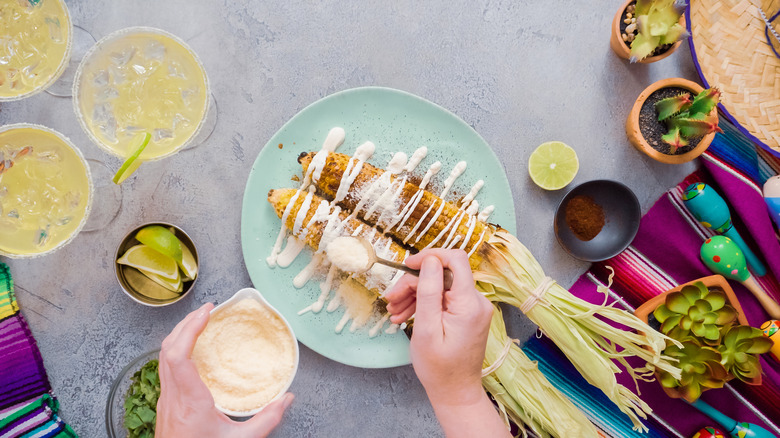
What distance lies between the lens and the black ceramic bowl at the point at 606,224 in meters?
2.73

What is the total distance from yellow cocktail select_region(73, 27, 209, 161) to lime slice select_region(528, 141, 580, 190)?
1.75 m

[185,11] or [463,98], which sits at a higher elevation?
[463,98]

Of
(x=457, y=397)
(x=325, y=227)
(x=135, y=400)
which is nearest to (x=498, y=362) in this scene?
(x=457, y=397)

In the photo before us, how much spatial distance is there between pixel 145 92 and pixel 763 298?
3.45 m

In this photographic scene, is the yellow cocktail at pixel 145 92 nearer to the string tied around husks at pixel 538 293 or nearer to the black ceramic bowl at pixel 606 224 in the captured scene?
the string tied around husks at pixel 538 293

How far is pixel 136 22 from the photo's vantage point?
2.80 meters

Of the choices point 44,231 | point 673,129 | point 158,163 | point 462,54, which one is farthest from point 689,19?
point 44,231

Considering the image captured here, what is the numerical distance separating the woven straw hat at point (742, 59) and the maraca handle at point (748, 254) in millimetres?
485

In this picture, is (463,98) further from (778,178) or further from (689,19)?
(778,178)

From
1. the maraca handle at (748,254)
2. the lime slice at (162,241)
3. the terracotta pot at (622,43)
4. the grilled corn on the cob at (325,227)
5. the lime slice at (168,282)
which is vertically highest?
the terracotta pot at (622,43)

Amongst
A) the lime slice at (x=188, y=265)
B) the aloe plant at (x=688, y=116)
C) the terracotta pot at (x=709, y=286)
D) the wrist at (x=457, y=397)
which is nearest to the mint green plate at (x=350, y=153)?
the lime slice at (x=188, y=265)

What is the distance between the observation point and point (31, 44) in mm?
2430

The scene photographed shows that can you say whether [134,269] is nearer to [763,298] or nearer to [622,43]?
[622,43]

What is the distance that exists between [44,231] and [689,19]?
349 cm
